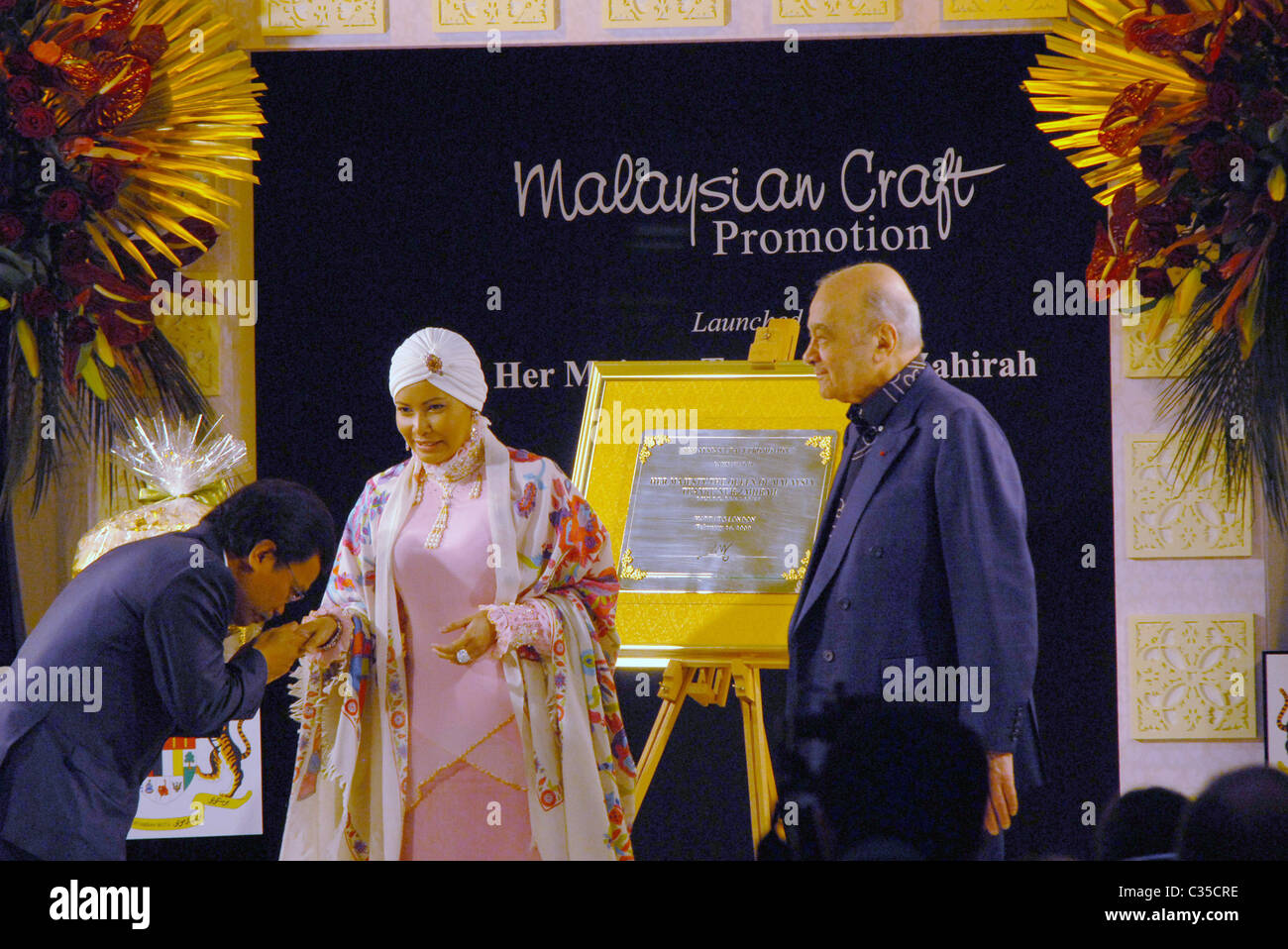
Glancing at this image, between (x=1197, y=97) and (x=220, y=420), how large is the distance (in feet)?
9.82

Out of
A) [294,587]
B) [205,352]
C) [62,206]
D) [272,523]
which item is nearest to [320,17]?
[62,206]

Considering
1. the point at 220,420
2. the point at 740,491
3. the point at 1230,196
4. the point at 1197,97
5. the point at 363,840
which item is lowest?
the point at 363,840

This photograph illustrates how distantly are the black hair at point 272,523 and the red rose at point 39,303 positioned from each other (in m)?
0.96

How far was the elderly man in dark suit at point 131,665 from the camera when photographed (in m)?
3.39

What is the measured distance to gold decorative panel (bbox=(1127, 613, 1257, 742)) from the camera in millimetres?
3988

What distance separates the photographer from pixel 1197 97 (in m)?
3.90

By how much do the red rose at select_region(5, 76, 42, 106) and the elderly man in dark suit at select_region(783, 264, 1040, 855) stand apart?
2.51 m

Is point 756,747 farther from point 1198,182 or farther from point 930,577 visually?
point 1198,182

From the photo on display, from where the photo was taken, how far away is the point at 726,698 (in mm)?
3889

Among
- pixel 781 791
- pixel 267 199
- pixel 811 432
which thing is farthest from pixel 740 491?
pixel 267 199

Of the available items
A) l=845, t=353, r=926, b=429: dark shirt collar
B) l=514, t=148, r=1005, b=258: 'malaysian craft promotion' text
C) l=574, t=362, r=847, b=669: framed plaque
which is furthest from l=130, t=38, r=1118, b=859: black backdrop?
l=845, t=353, r=926, b=429: dark shirt collar

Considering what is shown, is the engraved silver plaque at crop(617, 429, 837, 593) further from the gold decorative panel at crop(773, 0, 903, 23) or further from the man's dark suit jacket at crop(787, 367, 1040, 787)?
the gold decorative panel at crop(773, 0, 903, 23)

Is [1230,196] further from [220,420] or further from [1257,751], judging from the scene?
[220,420]

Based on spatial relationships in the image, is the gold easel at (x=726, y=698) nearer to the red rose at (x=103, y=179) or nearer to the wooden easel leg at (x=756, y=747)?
the wooden easel leg at (x=756, y=747)
